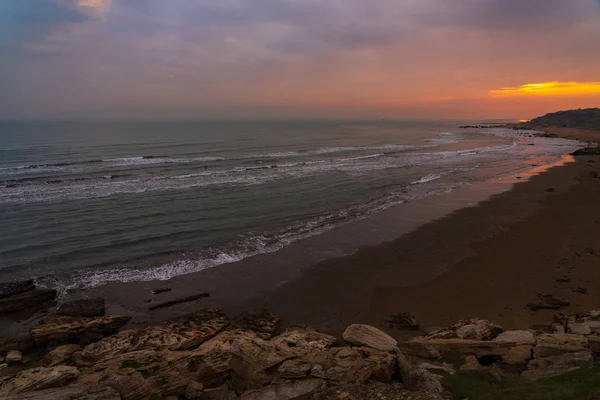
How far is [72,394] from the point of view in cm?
744

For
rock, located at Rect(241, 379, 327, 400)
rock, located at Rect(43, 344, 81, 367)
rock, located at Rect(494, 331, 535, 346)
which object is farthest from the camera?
rock, located at Rect(43, 344, 81, 367)

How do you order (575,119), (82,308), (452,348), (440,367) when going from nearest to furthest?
(440,367) → (452,348) → (82,308) → (575,119)

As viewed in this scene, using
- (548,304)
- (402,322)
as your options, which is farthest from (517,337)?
(548,304)

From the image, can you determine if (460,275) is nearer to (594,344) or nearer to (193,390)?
(594,344)

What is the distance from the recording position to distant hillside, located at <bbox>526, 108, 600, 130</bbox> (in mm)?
122938

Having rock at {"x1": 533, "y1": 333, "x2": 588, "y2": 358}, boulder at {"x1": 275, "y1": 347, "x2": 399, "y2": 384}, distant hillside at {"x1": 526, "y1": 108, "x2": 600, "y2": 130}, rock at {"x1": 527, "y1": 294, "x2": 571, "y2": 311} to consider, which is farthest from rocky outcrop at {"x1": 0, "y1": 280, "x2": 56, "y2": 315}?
distant hillside at {"x1": 526, "y1": 108, "x2": 600, "y2": 130}

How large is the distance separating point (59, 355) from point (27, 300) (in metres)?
5.22

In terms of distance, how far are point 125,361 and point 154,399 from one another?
1.81 meters

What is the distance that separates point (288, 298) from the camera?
48.3 feet

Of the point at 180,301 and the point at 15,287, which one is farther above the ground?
the point at 15,287

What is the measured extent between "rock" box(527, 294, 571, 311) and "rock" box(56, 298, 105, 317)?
15732mm

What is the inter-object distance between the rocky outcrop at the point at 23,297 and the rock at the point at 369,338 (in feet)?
38.9

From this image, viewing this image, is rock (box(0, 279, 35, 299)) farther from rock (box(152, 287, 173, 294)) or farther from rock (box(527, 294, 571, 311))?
rock (box(527, 294, 571, 311))

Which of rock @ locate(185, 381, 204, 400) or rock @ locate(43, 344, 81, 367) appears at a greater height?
rock @ locate(185, 381, 204, 400)
